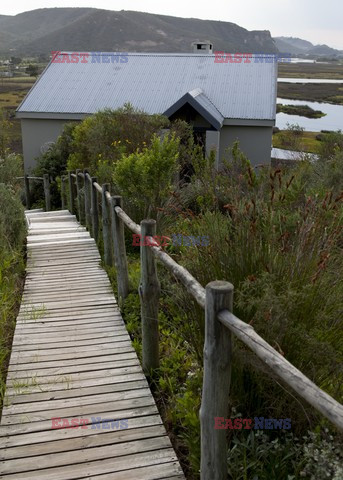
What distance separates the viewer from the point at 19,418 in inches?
135

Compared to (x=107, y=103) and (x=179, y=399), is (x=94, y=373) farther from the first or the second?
(x=107, y=103)

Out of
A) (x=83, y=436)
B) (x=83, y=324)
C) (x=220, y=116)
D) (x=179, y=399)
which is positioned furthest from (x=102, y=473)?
(x=220, y=116)

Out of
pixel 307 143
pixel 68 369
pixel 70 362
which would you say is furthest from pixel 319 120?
pixel 68 369

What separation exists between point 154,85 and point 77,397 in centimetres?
1744

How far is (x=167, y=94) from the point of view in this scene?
1881 centimetres

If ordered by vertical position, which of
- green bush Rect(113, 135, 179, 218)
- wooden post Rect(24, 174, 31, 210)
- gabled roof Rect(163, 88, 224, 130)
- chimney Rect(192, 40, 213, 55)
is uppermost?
chimney Rect(192, 40, 213, 55)

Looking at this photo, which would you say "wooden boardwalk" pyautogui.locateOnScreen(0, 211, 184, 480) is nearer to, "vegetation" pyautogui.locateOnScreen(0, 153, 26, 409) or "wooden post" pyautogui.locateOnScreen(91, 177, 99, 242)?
"vegetation" pyautogui.locateOnScreen(0, 153, 26, 409)

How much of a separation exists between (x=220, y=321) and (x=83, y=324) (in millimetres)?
2875

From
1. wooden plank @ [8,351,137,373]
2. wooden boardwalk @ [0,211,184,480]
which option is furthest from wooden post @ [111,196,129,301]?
wooden plank @ [8,351,137,373]

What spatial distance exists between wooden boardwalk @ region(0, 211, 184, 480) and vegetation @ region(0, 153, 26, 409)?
94mm

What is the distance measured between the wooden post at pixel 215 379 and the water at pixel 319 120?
41.1m

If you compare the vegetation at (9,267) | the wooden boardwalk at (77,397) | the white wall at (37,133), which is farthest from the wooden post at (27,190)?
the wooden boardwalk at (77,397)

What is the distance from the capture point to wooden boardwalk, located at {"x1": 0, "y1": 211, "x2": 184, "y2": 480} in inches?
118

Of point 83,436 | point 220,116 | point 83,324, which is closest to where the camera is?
point 83,436
